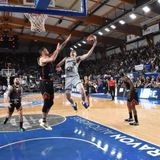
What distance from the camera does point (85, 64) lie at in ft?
138

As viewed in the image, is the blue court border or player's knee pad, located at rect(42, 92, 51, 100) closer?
the blue court border

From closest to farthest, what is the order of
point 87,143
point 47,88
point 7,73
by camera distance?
point 87,143, point 47,88, point 7,73

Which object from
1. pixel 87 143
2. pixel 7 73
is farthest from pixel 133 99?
pixel 7 73

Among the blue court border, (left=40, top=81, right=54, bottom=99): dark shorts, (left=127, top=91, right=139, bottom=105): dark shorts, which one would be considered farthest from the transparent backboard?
(left=40, top=81, right=54, bottom=99): dark shorts

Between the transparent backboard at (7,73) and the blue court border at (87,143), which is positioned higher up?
the transparent backboard at (7,73)

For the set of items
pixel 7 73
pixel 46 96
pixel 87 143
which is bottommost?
pixel 87 143

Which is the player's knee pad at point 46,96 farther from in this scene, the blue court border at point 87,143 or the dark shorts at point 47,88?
the blue court border at point 87,143

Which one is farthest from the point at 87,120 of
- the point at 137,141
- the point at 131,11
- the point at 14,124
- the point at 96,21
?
the point at 96,21

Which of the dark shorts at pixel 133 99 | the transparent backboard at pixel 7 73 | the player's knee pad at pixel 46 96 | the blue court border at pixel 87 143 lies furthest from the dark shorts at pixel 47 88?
the transparent backboard at pixel 7 73

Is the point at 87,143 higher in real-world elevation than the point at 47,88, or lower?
lower

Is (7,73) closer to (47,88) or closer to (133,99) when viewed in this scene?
(133,99)

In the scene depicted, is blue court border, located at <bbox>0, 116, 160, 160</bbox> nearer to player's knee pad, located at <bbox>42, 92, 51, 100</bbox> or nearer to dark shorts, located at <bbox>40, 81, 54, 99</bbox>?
player's knee pad, located at <bbox>42, 92, 51, 100</bbox>

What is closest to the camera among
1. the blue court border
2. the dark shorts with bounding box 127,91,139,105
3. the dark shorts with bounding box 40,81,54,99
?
the blue court border

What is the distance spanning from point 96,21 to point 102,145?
18065 millimetres
